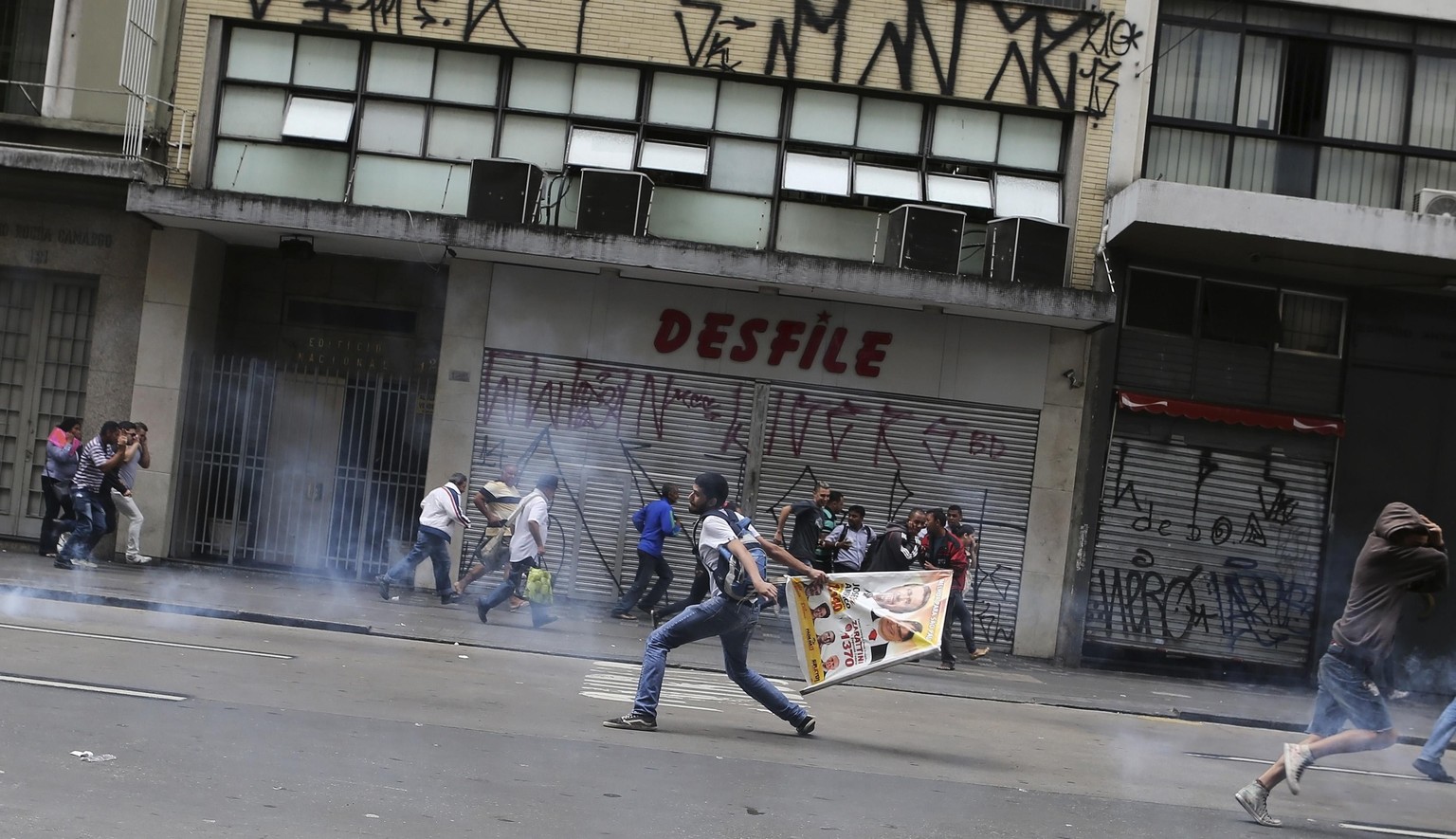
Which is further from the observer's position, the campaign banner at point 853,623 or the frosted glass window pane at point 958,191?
the frosted glass window pane at point 958,191

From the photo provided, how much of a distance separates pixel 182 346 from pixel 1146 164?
477 inches

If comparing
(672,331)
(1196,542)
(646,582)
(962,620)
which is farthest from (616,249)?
(1196,542)

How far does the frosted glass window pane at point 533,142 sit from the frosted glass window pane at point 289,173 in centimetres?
200

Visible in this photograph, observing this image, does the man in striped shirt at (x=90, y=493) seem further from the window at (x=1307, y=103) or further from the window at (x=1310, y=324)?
the window at (x=1310, y=324)

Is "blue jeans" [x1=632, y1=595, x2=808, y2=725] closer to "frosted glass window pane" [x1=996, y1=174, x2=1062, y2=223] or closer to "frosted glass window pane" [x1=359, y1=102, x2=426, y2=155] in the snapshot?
"frosted glass window pane" [x1=996, y1=174, x2=1062, y2=223]

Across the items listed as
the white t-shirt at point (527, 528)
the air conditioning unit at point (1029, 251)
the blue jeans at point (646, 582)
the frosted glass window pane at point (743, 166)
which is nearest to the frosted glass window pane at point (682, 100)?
the frosted glass window pane at point (743, 166)

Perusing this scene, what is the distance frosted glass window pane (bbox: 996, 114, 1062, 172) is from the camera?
680 inches

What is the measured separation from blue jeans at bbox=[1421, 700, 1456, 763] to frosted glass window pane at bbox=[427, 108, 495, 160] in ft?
40.0

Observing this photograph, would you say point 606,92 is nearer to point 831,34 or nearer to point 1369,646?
point 831,34

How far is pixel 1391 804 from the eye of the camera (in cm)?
846

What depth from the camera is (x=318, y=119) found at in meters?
17.0

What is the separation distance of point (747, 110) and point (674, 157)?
1.10 meters

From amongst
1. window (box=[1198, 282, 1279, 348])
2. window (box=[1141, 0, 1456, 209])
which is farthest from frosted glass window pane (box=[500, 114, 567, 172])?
window (box=[1198, 282, 1279, 348])

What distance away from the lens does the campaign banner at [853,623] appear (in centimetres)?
877
